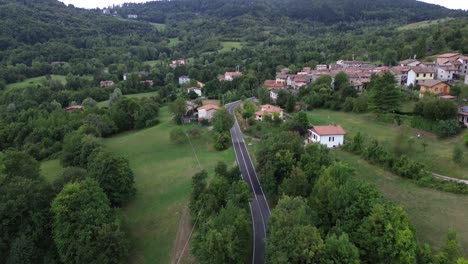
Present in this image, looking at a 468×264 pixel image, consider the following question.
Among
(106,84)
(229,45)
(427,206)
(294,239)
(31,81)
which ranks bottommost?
(427,206)

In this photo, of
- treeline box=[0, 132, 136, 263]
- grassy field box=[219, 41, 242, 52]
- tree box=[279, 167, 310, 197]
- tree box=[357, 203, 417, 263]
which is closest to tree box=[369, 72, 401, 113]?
tree box=[279, 167, 310, 197]

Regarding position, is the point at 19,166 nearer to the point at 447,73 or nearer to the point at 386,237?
the point at 386,237

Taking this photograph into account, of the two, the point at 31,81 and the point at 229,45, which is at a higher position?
the point at 229,45

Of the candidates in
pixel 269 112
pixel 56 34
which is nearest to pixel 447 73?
pixel 269 112

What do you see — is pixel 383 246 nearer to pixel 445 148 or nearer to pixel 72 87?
pixel 445 148

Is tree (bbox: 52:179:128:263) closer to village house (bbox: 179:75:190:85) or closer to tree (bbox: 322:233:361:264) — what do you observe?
tree (bbox: 322:233:361:264)

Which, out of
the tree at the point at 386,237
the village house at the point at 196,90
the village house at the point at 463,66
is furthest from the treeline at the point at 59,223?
the village house at the point at 463,66
